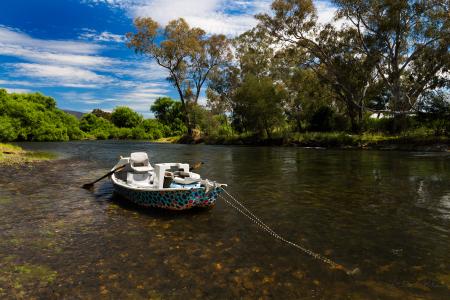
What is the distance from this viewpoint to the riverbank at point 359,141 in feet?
133

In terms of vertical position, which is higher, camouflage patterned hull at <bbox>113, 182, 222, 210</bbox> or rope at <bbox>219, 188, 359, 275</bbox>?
camouflage patterned hull at <bbox>113, 182, 222, 210</bbox>

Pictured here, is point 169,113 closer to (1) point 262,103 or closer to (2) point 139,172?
(1) point 262,103

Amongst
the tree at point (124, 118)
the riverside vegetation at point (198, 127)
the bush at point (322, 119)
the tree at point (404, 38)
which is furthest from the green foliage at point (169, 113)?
the tree at point (404, 38)

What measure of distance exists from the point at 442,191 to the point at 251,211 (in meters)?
9.71

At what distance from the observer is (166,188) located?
12.0m

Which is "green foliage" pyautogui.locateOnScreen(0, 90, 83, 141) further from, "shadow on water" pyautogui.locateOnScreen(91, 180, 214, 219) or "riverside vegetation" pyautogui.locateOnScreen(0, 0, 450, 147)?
"shadow on water" pyautogui.locateOnScreen(91, 180, 214, 219)

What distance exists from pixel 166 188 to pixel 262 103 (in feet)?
153

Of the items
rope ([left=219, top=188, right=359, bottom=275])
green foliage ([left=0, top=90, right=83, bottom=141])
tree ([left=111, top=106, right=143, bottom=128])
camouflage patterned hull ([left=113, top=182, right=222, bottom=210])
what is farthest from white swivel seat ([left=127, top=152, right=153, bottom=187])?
tree ([left=111, top=106, right=143, bottom=128])

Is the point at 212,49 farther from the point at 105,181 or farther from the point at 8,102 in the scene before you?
the point at 105,181

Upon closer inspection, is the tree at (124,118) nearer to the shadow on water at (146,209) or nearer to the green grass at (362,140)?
the green grass at (362,140)

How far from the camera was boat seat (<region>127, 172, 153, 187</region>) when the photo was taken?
1502 cm

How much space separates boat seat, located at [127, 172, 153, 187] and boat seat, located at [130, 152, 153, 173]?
10.9 inches

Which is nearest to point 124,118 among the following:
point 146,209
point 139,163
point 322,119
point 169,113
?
point 169,113

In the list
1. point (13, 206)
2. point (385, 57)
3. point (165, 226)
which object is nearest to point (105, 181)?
point (13, 206)
